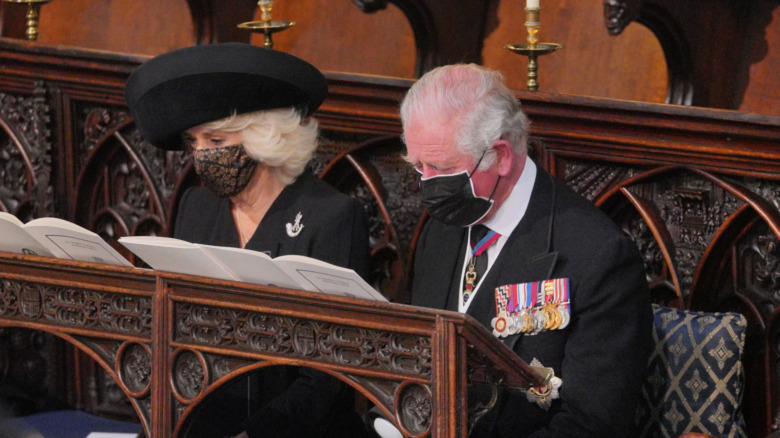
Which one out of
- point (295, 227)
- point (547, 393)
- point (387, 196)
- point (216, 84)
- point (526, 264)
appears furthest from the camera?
point (387, 196)

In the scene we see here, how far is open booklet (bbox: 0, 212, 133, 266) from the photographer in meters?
2.67

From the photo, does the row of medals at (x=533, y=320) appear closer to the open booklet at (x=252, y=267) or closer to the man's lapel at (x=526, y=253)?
the man's lapel at (x=526, y=253)

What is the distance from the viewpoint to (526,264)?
2.98m

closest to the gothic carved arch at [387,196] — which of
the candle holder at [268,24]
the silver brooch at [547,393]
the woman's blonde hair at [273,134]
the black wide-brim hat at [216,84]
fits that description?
the candle holder at [268,24]

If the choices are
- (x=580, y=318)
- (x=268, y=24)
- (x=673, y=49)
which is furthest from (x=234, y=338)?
(x=673, y=49)

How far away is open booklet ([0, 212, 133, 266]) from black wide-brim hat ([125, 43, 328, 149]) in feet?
2.41

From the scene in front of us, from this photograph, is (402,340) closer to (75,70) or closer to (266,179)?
(266,179)

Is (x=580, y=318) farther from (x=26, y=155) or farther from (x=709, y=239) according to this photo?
(x=26, y=155)

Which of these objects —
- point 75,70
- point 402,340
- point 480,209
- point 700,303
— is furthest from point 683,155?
point 75,70

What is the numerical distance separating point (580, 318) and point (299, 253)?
3.10ft

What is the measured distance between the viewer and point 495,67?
15.7 ft

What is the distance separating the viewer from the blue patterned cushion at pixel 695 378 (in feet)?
10.1

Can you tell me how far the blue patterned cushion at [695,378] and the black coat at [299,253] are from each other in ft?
2.91

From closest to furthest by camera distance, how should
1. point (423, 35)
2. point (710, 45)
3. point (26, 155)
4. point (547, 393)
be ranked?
1. point (547, 393)
2. point (710, 45)
3. point (423, 35)
4. point (26, 155)
